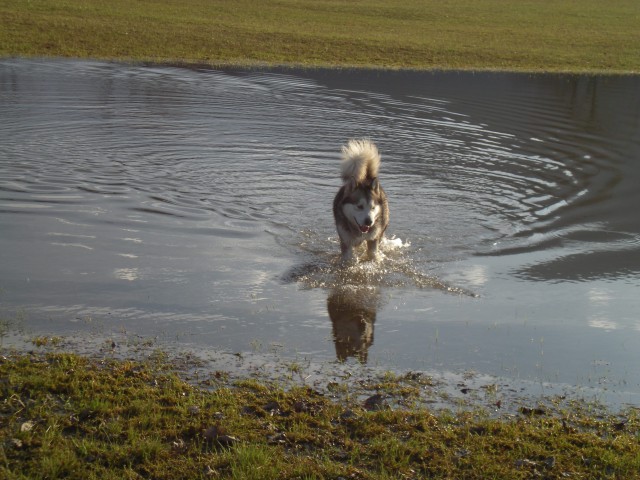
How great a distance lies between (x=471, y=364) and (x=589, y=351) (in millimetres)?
1333

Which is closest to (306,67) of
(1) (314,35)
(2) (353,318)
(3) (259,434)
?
(1) (314,35)

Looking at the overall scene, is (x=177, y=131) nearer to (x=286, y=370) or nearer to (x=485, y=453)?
(x=286, y=370)

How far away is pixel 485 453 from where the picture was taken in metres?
6.00

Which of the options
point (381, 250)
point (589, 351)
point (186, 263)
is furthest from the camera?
point (381, 250)

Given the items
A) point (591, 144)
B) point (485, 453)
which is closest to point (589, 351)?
point (485, 453)

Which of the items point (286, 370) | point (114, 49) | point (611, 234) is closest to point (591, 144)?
point (611, 234)

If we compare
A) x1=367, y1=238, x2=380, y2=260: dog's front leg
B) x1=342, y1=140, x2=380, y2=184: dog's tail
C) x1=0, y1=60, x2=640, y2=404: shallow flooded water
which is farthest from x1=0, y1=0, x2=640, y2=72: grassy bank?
x1=367, y1=238, x2=380, y2=260: dog's front leg

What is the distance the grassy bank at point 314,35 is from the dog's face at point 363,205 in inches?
864

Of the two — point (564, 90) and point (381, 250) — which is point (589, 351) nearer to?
point (381, 250)

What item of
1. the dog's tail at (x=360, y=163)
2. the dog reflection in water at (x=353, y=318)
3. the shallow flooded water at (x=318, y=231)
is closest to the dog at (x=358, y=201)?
the dog's tail at (x=360, y=163)

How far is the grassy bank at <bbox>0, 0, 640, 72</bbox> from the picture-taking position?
33.2 m

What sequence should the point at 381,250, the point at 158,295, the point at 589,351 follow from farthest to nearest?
the point at 381,250
the point at 158,295
the point at 589,351

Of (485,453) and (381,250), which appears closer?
(485,453)

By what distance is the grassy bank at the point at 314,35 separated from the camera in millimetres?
33188
